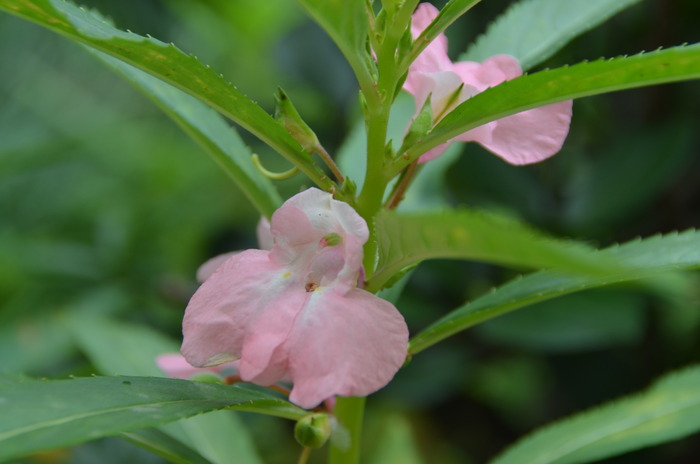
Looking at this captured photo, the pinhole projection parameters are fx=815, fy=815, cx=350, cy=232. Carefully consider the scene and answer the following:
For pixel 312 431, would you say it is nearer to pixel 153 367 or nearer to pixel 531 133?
pixel 531 133

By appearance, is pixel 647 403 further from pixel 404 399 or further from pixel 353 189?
pixel 404 399

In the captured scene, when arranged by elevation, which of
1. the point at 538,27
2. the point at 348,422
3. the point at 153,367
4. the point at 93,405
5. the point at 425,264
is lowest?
the point at 93,405

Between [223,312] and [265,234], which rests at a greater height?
[265,234]

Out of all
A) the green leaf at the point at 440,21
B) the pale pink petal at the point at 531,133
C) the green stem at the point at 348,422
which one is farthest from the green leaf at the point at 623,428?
the green leaf at the point at 440,21

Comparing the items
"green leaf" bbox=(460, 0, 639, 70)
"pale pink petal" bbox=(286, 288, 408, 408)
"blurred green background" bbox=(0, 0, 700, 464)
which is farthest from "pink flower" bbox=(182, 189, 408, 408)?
"blurred green background" bbox=(0, 0, 700, 464)

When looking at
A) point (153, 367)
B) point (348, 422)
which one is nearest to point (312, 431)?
point (348, 422)

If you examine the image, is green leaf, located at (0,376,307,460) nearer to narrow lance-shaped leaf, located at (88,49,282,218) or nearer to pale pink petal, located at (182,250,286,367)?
pale pink petal, located at (182,250,286,367)

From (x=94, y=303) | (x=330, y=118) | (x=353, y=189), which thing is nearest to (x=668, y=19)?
(x=330, y=118)
